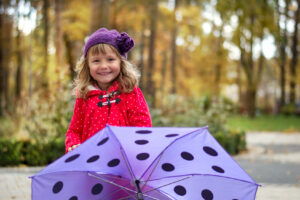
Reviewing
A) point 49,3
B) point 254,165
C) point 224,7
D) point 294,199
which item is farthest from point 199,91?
point 294,199

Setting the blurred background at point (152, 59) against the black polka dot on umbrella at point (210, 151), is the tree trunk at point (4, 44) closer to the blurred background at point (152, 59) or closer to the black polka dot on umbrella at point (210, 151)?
the blurred background at point (152, 59)

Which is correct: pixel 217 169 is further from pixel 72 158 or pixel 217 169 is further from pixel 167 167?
pixel 72 158

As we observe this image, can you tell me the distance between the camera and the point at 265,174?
6449 mm

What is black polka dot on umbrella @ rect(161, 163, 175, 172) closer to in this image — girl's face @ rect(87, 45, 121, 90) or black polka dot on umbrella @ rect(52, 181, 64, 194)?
black polka dot on umbrella @ rect(52, 181, 64, 194)

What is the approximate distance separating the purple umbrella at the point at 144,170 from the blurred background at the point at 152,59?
338 centimetres

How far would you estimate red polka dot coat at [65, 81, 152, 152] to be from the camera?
2.59m

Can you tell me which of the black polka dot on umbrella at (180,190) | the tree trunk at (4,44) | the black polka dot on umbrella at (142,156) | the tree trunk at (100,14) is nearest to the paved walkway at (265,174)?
the black polka dot on umbrella at (180,190)

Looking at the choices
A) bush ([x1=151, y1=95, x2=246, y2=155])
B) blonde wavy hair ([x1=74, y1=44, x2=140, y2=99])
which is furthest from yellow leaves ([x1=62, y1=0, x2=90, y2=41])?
blonde wavy hair ([x1=74, y1=44, x2=140, y2=99])

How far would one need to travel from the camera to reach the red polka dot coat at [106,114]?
259 cm

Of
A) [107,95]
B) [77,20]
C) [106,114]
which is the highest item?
[77,20]

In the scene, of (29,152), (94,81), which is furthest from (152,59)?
(94,81)

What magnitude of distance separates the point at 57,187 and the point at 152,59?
21858mm

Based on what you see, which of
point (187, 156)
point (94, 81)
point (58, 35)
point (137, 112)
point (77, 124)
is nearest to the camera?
point (187, 156)

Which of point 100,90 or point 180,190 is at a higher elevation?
point 100,90
